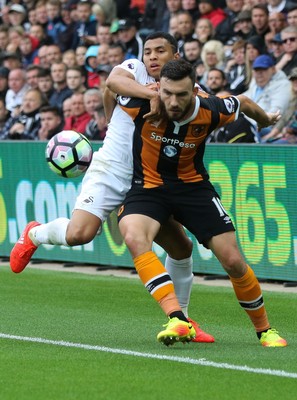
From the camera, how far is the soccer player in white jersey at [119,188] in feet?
28.4

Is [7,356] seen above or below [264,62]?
below

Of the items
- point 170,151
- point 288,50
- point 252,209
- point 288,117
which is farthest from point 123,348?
point 288,50

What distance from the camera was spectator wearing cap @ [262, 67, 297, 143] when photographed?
1387 centimetres

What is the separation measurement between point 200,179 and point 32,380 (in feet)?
7.27

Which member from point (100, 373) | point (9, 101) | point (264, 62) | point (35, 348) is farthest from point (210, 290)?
point (9, 101)

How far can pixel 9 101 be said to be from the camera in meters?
20.5

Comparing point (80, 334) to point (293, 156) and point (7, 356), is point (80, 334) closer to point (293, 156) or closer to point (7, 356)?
point (7, 356)

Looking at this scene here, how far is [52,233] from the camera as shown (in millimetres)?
9102

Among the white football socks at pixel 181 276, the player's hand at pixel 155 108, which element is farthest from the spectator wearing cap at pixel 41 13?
the player's hand at pixel 155 108

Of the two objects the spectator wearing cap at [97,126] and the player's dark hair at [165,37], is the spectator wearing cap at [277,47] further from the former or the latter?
the player's dark hair at [165,37]

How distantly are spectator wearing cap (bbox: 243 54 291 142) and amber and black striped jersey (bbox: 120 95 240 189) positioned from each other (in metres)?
5.81

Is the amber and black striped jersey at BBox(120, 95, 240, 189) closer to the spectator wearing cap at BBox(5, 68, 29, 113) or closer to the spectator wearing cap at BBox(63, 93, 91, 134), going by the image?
the spectator wearing cap at BBox(63, 93, 91, 134)

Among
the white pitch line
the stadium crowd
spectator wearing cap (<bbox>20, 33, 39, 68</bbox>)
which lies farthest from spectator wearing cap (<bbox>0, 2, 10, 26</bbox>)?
the white pitch line

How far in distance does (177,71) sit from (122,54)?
998 cm
